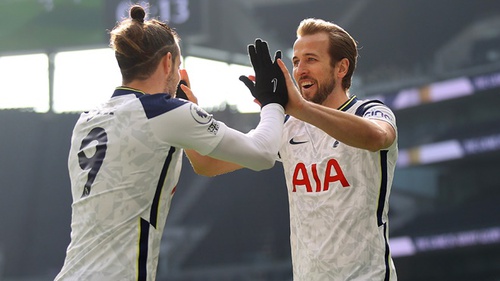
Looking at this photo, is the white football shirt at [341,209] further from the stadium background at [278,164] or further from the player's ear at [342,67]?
the stadium background at [278,164]

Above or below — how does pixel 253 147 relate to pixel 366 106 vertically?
below

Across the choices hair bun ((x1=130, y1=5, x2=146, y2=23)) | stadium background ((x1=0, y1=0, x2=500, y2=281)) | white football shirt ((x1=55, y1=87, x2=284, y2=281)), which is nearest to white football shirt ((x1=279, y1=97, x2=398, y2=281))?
white football shirt ((x1=55, y1=87, x2=284, y2=281))

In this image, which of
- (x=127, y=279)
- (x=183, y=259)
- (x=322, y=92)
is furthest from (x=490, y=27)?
(x=127, y=279)

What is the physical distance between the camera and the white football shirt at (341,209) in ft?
10.6

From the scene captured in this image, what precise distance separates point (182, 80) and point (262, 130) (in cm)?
71

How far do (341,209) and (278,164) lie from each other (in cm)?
1222

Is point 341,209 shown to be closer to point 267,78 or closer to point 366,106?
point 366,106

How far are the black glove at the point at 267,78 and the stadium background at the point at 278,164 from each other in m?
11.3

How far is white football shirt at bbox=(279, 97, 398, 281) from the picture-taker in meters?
3.22

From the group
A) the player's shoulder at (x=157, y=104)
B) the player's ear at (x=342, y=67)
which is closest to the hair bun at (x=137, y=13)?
the player's shoulder at (x=157, y=104)

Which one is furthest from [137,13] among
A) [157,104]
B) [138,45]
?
[157,104]

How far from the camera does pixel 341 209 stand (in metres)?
3.25

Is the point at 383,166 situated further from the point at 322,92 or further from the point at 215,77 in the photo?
the point at 215,77

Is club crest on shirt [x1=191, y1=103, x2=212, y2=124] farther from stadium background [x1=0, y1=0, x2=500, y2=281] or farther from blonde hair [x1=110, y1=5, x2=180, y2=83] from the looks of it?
stadium background [x1=0, y1=0, x2=500, y2=281]
